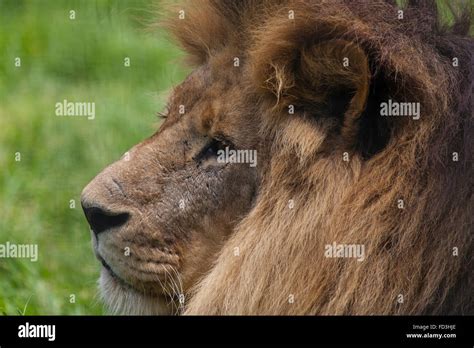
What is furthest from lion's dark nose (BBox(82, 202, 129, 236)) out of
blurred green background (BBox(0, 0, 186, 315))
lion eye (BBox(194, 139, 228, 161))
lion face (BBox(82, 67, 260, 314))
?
blurred green background (BBox(0, 0, 186, 315))

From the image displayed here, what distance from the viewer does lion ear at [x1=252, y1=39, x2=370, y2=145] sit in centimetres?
346

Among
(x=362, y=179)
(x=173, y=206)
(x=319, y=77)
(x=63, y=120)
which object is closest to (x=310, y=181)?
(x=362, y=179)

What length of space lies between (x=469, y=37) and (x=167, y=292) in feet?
4.63

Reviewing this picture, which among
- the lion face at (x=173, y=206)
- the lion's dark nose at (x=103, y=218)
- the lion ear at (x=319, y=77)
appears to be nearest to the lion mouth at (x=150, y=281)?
the lion face at (x=173, y=206)

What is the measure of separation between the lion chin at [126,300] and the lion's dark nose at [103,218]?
0.21m

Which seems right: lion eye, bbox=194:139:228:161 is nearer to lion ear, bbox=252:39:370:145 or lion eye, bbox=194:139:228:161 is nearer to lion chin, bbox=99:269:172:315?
lion ear, bbox=252:39:370:145

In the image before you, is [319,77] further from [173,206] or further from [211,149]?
[173,206]

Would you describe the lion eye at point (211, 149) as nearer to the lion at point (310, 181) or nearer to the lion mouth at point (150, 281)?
the lion at point (310, 181)

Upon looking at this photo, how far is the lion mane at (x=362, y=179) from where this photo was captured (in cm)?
344

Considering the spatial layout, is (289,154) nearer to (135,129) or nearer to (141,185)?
(141,185)

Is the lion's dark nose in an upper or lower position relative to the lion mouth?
upper

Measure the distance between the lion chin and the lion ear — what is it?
84 cm

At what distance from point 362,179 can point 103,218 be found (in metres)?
0.91
